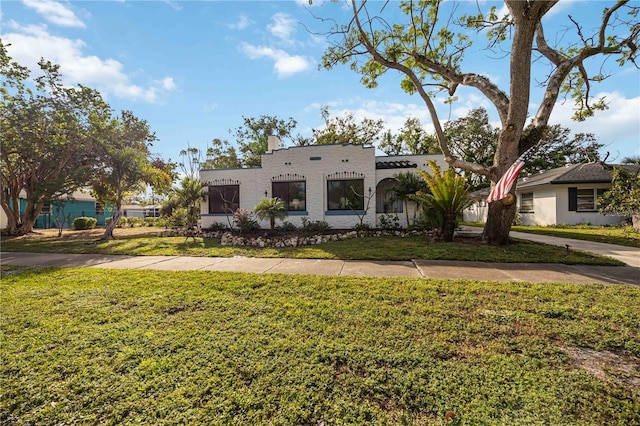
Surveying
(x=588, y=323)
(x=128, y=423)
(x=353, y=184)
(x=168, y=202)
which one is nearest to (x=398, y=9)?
(x=353, y=184)

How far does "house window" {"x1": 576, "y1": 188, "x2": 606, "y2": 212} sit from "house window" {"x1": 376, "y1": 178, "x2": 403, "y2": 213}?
13.5m

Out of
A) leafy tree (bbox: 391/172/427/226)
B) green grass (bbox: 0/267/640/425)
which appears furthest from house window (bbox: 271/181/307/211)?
green grass (bbox: 0/267/640/425)

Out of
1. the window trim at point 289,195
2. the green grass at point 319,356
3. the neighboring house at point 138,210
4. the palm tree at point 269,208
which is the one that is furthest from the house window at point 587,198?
the neighboring house at point 138,210

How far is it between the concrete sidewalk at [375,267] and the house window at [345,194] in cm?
649

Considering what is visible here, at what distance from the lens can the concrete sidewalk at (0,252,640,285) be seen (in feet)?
17.9

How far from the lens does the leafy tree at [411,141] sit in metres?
25.7

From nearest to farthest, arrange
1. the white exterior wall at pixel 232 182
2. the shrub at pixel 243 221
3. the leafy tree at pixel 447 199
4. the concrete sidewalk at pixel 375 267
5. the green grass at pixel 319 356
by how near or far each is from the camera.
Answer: the green grass at pixel 319 356 → the concrete sidewalk at pixel 375 267 → the leafy tree at pixel 447 199 → the shrub at pixel 243 221 → the white exterior wall at pixel 232 182

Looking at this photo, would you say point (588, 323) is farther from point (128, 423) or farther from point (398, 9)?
point (398, 9)

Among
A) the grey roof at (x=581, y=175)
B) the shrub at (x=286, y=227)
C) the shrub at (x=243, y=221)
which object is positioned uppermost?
the grey roof at (x=581, y=175)

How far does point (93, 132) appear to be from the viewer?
13.2m

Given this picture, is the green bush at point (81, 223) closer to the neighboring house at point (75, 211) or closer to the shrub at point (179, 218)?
the neighboring house at point (75, 211)

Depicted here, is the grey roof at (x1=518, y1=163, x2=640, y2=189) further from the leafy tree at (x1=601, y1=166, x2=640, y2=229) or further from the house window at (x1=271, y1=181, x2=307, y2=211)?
the house window at (x1=271, y1=181, x2=307, y2=211)

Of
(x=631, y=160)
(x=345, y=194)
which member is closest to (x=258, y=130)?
(x=345, y=194)

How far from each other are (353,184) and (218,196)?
7642 millimetres
